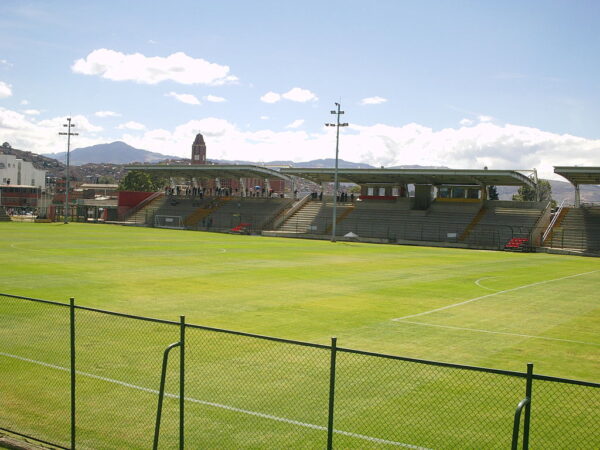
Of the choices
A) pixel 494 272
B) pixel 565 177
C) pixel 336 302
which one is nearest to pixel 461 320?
pixel 336 302

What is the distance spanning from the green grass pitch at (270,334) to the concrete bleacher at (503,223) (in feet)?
101

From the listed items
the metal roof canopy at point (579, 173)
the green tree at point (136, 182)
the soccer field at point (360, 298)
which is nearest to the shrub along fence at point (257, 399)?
the soccer field at point (360, 298)

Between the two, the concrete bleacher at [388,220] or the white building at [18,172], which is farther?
the white building at [18,172]

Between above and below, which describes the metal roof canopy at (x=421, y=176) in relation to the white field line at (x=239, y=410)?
above

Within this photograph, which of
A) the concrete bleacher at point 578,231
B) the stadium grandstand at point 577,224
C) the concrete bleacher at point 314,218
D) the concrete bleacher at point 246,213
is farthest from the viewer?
the concrete bleacher at point 246,213

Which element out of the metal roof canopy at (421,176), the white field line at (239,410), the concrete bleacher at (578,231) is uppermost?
the metal roof canopy at (421,176)

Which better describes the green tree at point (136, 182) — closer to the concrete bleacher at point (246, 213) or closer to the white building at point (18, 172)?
the white building at point (18, 172)

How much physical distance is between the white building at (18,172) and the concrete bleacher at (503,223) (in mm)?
142362

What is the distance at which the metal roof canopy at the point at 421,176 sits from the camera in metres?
68.2

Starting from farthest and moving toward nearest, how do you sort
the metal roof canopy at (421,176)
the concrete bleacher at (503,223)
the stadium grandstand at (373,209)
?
the metal roof canopy at (421,176) < the stadium grandstand at (373,209) < the concrete bleacher at (503,223)

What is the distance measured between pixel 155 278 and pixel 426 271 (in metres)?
15.5

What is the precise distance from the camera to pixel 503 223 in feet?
224

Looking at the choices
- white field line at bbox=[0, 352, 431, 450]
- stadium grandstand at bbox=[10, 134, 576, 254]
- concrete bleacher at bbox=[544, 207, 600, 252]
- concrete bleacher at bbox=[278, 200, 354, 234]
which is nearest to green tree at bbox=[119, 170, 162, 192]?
stadium grandstand at bbox=[10, 134, 576, 254]

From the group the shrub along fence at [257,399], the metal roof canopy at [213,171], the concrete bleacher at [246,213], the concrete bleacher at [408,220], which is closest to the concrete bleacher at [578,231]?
the concrete bleacher at [408,220]
